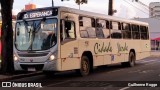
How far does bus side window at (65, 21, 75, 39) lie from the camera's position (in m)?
17.6

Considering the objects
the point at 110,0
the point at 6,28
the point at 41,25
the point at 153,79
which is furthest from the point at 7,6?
the point at 110,0

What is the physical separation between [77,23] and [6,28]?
3719 mm

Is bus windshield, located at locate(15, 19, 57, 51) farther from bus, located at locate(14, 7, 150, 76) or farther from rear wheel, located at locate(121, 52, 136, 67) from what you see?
rear wheel, located at locate(121, 52, 136, 67)

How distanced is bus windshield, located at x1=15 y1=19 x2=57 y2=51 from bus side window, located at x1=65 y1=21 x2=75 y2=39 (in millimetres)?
710

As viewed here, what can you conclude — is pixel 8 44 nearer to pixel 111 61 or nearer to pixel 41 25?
pixel 41 25

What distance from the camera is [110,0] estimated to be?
33.1m

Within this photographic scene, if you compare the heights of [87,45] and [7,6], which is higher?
[7,6]

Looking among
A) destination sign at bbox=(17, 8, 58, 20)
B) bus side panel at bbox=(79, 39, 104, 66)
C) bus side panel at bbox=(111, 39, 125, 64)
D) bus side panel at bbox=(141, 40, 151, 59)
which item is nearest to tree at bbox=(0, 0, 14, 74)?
destination sign at bbox=(17, 8, 58, 20)

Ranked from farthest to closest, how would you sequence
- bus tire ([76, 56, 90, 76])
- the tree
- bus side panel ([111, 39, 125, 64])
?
1. bus side panel ([111, 39, 125, 64])
2. the tree
3. bus tire ([76, 56, 90, 76])

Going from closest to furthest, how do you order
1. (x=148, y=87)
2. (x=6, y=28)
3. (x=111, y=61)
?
(x=148, y=87), (x=6, y=28), (x=111, y=61)

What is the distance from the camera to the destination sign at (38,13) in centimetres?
1733

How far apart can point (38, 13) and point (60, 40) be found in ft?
5.62

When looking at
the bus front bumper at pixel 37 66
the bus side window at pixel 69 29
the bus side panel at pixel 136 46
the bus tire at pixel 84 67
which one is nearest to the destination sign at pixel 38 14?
the bus side window at pixel 69 29

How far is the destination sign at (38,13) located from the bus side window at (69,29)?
77cm
